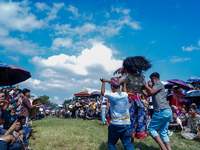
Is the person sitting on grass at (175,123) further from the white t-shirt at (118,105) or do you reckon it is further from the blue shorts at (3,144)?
the blue shorts at (3,144)

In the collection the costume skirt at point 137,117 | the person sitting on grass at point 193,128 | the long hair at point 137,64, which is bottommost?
the person sitting on grass at point 193,128

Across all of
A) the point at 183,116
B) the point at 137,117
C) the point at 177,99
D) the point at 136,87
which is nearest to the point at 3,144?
the point at 137,117

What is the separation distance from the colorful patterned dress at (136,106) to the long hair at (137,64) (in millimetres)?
159

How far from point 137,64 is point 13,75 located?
5.45 meters

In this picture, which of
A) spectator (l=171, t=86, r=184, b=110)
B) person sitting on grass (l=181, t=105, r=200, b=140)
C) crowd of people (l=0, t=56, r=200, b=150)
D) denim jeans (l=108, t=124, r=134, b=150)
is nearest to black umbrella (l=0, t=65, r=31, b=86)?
crowd of people (l=0, t=56, r=200, b=150)

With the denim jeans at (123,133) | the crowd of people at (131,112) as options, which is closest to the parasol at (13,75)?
the crowd of people at (131,112)

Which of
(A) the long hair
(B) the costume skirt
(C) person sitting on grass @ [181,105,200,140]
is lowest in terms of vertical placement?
(C) person sitting on grass @ [181,105,200,140]

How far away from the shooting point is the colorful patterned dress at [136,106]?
3.96 metres

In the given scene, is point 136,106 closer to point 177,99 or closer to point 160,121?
point 160,121

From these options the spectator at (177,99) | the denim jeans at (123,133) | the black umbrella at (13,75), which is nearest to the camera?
the denim jeans at (123,133)

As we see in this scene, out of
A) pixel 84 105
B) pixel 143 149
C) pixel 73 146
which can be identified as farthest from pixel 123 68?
pixel 84 105

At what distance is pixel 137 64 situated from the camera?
3918 millimetres

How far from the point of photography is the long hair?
12.9 ft

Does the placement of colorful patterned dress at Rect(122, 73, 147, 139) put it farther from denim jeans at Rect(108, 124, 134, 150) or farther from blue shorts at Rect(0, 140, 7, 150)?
blue shorts at Rect(0, 140, 7, 150)
